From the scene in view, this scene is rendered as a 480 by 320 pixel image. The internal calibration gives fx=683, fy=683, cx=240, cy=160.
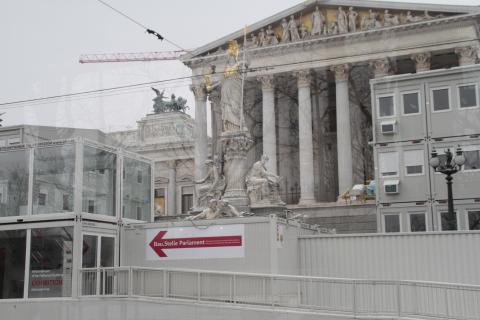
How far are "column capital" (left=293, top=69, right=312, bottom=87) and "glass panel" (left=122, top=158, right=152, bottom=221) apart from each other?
3360cm

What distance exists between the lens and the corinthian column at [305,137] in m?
52.0

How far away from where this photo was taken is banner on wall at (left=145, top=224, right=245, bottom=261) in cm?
1838

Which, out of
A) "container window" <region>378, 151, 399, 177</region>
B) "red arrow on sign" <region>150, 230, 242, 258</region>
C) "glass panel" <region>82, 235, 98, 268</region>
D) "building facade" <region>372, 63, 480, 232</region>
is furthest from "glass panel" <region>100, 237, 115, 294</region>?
"container window" <region>378, 151, 399, 177</region>

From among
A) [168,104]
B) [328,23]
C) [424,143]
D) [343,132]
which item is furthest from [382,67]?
[168,104]

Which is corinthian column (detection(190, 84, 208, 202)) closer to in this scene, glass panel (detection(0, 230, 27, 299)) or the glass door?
the glass door

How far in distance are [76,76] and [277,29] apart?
961 inches

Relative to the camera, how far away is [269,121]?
54.8m

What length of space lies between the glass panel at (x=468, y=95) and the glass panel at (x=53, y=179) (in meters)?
20.4

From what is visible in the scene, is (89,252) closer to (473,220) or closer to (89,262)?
(89,262)

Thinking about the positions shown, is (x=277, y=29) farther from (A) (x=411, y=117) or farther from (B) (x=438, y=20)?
(A) (x=411, y=117)

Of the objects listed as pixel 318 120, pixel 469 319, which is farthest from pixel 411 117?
pixel 318 120

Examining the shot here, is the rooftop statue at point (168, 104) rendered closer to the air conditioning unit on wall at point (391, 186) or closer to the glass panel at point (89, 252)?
the air conditioning unit on wall at point (391, 186)

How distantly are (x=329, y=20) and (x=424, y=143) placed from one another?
23616 millimetres

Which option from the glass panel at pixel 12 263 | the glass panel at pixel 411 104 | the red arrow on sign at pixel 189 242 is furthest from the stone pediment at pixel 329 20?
the glass panel at pixel 12 263
